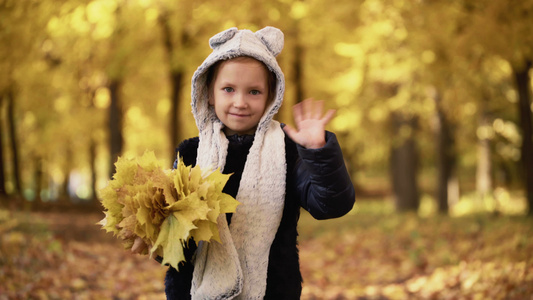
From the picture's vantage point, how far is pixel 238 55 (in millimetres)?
1996

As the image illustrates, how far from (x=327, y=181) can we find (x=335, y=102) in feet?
37.5

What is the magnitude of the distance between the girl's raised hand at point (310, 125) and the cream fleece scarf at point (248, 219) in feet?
0.61

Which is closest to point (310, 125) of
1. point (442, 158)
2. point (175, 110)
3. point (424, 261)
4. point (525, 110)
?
point (424, 261)

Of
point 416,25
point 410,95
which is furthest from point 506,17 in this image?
point 410,95

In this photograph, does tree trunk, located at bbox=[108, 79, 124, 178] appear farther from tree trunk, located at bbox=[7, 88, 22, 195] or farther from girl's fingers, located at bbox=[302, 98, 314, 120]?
girl's fingers, located at bbox=[302, 98, 314, 120]

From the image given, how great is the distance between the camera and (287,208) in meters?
2.05

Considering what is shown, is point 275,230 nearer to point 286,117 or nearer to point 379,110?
point 379,110

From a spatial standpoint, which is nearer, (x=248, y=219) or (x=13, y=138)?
(x=248, y=219)

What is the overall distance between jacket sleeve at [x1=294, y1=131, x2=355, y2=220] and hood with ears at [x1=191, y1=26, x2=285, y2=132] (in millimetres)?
364

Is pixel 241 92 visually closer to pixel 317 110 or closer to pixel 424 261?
pixel 317 110

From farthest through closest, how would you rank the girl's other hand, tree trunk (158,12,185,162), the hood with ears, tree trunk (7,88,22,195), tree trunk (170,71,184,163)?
tree trunk (7,88,22,195)
tree trunk (170,71,184,163)
tree trunk (158,12,185,162)
the hood with ears
the girl's other hand

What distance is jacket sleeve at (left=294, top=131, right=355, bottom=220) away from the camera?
1.73 m

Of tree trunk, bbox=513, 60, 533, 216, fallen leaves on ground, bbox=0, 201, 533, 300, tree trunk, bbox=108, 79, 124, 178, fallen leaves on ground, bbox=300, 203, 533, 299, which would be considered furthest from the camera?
tree trunk, bbox=108, 79, 124, 178

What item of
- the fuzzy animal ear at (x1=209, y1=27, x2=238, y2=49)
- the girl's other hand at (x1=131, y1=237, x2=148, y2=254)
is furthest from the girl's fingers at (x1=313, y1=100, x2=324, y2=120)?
the girl's other hand at (x1=131, y1=237, x2=148, y2=254)
